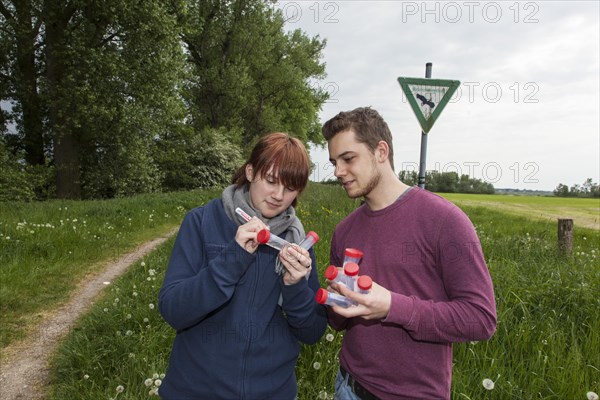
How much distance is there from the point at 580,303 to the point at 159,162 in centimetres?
2188

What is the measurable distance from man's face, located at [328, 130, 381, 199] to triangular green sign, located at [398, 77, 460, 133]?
345 centimetres

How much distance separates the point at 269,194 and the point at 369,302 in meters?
0.77

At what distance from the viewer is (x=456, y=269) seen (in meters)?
1.80

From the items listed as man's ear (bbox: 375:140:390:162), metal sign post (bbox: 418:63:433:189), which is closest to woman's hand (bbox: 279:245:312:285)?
man's ear (bbox: 375:140:390:162)

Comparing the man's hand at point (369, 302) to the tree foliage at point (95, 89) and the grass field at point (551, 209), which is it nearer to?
the grass field at point (551, 209)

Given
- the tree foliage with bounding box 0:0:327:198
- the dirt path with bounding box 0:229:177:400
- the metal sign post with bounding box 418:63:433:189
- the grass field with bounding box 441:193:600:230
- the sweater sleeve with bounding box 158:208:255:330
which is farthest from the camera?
the grass field with bounding box 441:193:600:230

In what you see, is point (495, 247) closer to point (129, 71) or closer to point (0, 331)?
point (0, 331)

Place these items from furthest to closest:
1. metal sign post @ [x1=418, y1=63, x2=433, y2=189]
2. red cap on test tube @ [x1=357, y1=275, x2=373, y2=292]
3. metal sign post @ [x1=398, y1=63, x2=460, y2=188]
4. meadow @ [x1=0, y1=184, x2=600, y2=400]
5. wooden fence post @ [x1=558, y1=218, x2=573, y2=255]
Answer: wooden fence post @ [x1=558, y1=218, x2=573, y2=255]
metal sign post @ [x1=398, y1=63, x2=460, y2=188]
metal sign post @ [x1=418, y1=63, x2=433, y2=189]
meadow @ [x1=0, y1=184, x2=600, y2=400]
red cap on test tube @ [x1=357, y1=275, x2=373, y2=292]

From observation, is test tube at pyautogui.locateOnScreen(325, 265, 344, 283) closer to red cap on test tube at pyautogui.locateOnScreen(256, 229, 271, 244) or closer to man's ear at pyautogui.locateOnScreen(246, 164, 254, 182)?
red cap on test tube at pyautogui.locateOnScreen(256, 229, 271, 244)

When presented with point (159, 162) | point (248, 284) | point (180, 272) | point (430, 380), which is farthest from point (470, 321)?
point (159, 162)

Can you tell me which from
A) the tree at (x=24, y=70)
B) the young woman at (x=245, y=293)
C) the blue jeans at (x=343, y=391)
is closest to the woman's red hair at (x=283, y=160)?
the young woman at (x=245, y=293)

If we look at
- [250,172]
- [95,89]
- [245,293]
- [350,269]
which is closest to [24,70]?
[95,89]

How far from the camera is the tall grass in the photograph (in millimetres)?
5539

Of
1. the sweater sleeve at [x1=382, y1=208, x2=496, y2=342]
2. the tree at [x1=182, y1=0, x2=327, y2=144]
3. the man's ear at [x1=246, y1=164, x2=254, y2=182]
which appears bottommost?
the sweater sleeve at [x1=382, y1=208, x2=496, y2=342]
